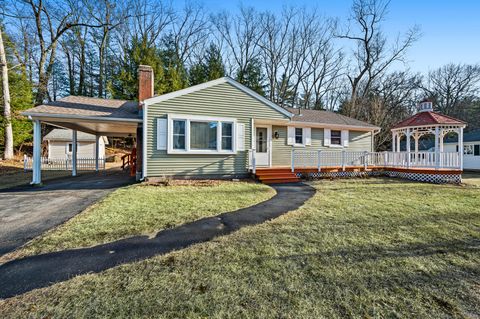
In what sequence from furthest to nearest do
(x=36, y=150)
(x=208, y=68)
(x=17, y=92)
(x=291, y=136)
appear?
(x=208, y=68)
(x=17, y=92)
(x=291, y=136)
(x=36, y=150)

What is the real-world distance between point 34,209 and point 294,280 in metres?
6.44

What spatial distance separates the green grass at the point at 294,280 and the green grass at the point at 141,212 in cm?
128

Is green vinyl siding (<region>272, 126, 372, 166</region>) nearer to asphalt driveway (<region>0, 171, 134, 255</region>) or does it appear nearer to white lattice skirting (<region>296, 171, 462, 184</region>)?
white lattice skirting (<region>296, 171, 462, 184</region>)

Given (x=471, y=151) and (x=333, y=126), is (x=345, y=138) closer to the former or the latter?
(x=333, y=126)

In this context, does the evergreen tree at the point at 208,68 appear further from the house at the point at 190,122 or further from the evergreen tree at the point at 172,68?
the house at the point at 190,122

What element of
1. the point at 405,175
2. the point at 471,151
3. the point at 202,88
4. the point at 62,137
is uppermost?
the point at 202,88

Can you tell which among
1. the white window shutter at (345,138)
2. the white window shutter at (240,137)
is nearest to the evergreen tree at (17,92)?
the white window shutter at (240,137)

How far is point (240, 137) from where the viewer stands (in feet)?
34.6

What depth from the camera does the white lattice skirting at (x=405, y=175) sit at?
10.9 metres

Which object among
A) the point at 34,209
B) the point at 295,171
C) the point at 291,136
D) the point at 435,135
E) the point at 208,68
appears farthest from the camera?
the point at 208,68

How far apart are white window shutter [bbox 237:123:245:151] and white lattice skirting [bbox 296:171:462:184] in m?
3.33

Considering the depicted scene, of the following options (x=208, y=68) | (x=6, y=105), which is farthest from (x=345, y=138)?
(x=6, y=105)

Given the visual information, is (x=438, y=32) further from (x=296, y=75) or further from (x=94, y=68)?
(x=94, y=68)

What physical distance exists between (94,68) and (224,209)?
102 feet
